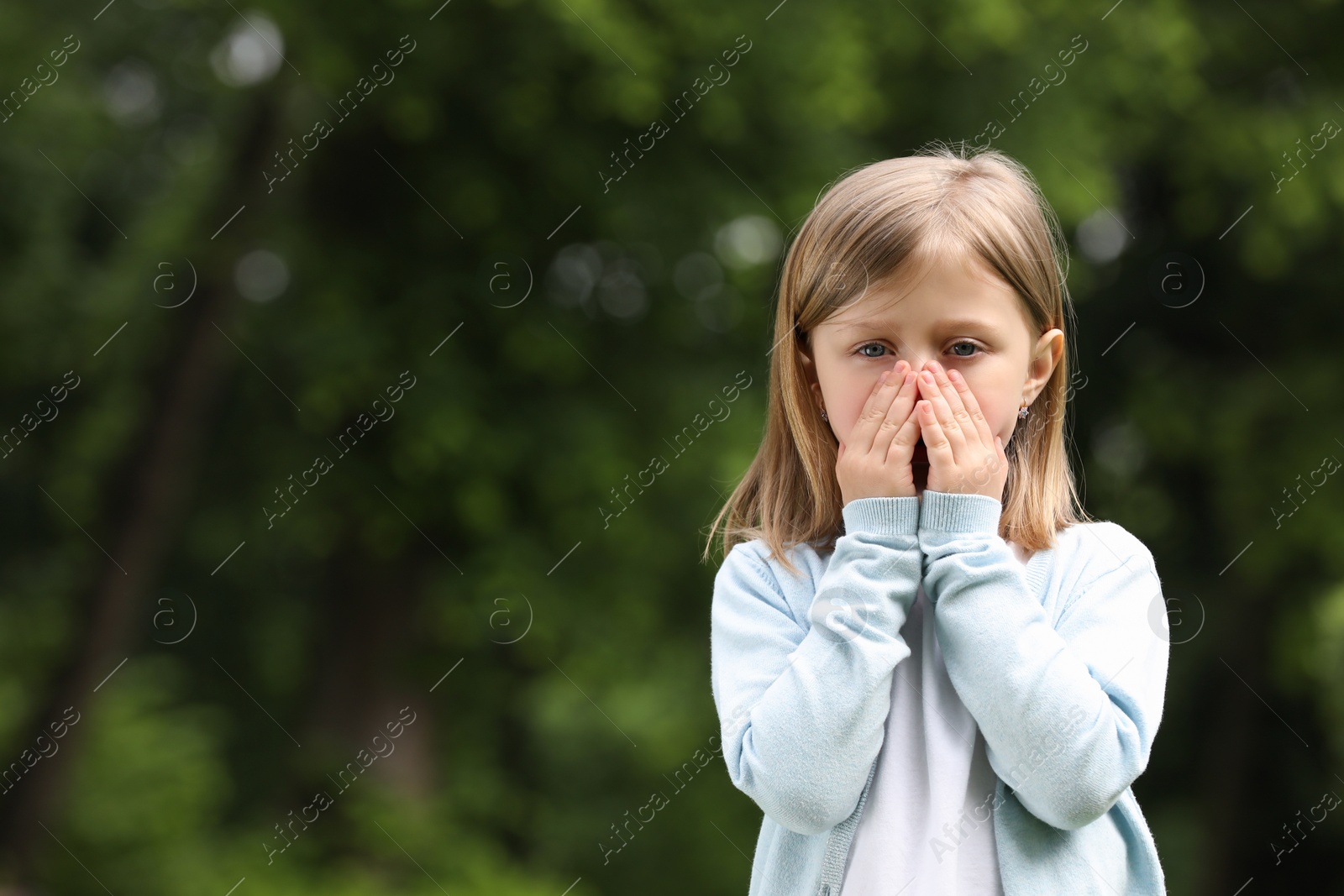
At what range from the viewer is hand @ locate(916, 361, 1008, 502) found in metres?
1.87

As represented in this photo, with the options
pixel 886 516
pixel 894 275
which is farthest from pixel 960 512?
pixel 894 275

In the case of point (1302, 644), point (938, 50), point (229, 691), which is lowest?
point (1302, 644)

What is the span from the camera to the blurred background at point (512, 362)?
24.9 ft

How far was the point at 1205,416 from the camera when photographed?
360 inches

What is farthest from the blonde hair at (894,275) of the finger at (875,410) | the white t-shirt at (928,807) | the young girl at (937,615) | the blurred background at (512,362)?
the blurred background at (512,362)

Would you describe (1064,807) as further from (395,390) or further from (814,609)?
(395,390)

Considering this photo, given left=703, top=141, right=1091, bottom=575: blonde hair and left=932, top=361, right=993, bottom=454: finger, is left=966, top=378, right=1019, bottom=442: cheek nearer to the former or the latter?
left=932, top=361, right=993, bottom=454: finger

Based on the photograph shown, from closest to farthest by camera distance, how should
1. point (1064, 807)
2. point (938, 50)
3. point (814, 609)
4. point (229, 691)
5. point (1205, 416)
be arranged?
point (1064, 807) < point (814, 609) < point (938, 50) < point (1205, 416) < point (229, 691)

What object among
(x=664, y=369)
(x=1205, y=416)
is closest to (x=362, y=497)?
(x=664, y=369)

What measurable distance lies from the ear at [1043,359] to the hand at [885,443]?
281 millimetres

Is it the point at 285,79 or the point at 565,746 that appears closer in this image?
the point at 285,79

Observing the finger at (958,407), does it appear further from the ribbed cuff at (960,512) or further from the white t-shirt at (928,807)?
the white t-shirt at (928,807)

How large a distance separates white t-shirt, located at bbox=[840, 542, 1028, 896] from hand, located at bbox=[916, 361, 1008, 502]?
23cm

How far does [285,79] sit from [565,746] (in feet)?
40.3
